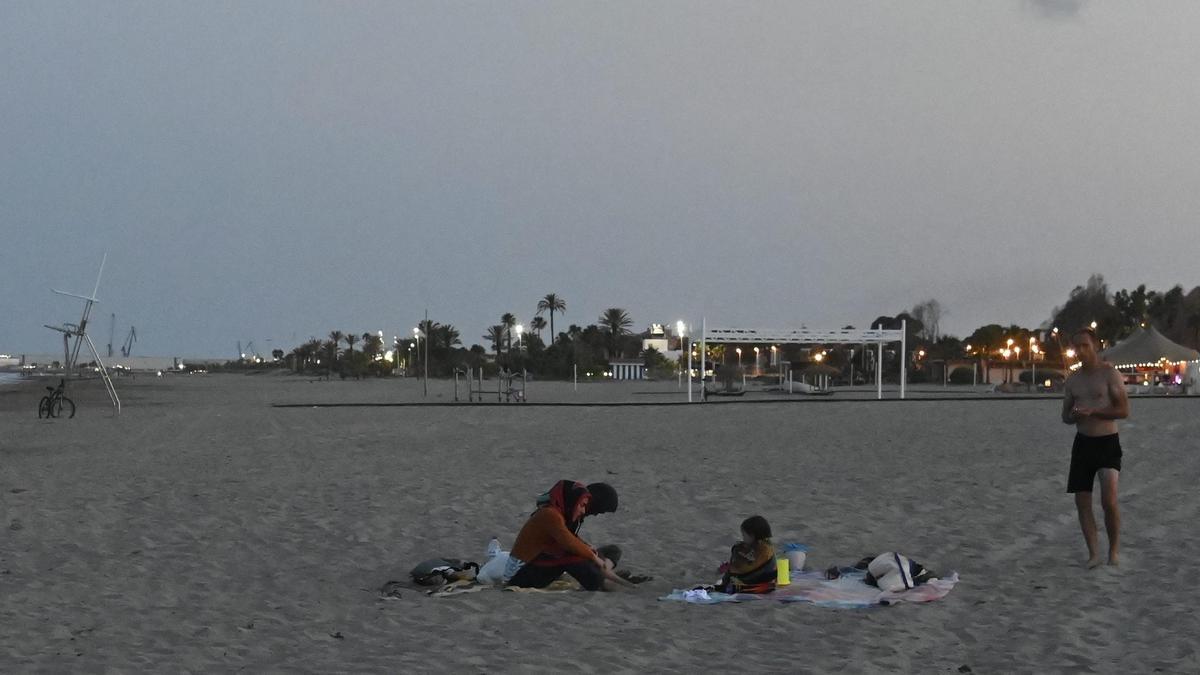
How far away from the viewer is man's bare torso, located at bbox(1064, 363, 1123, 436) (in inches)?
278

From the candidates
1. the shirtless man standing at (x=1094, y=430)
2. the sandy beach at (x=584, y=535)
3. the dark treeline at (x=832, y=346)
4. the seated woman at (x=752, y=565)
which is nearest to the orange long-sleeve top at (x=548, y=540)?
the sandy beach at (x=584, y=535)

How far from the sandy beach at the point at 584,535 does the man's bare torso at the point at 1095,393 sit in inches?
38.9

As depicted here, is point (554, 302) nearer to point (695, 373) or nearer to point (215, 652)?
point (695, 373)

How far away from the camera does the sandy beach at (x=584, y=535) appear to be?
5.43m

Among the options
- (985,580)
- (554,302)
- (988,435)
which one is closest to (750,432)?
(988,435)

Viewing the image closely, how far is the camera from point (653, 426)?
2170cm

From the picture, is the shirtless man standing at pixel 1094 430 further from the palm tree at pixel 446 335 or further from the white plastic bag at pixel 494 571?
the palm tree at pixel 446 335

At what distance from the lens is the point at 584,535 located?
895cm

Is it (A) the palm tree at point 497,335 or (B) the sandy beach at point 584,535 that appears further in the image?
(A) the palm tree at point 497,335

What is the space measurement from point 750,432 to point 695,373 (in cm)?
5871

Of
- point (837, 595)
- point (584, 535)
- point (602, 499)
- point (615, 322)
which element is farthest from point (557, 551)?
point (615, 322)

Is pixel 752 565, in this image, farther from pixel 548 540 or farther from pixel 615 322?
pixel 615 322

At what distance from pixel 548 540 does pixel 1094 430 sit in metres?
3.78

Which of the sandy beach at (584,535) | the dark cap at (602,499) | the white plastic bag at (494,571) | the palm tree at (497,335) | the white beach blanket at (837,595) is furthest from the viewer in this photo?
the palm tree at (497,335)
